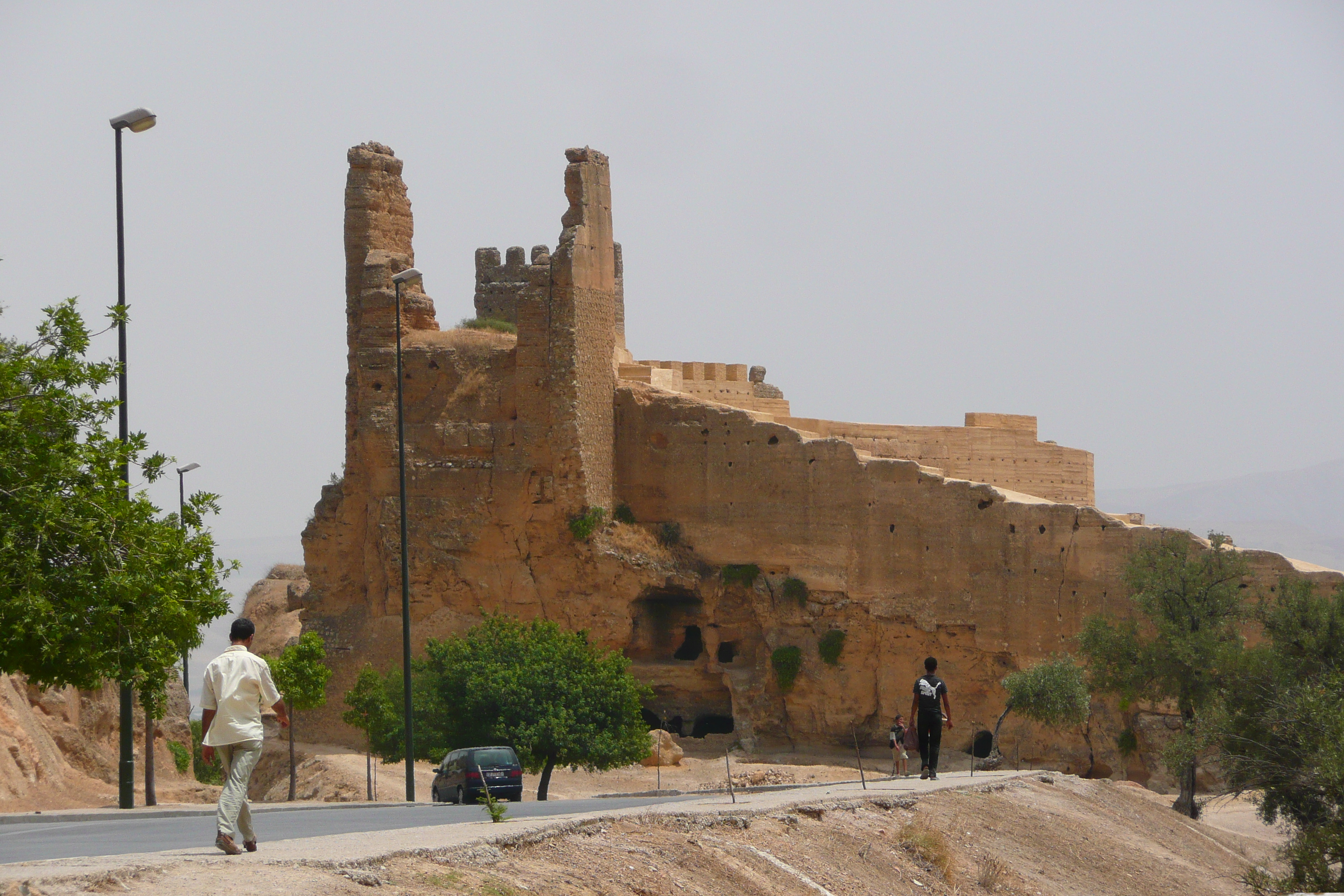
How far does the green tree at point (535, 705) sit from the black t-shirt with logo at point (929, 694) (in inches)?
473

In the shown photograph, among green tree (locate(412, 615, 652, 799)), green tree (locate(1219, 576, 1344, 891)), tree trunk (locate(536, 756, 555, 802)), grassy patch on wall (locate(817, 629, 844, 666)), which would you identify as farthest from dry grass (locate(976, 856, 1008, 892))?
grassy patch on wall (locate(817, 629, 844, 666))

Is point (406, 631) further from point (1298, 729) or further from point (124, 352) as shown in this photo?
point (1298, 729)

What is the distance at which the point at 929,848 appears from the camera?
15492mm

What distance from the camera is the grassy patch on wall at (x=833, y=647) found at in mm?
40500

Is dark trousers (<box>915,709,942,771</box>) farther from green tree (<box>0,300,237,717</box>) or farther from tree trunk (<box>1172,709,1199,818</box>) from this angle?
tree trunk (<box>1172,709,1199,818</box>)

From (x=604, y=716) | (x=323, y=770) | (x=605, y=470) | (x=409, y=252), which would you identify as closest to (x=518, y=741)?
(x=604, y=716)


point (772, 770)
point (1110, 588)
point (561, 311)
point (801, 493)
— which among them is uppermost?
point (561, 311)

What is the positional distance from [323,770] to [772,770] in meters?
10.0

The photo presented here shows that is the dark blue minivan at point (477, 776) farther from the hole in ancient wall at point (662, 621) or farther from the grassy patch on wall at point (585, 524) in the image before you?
the hole in ancient wall at point (662, 621)

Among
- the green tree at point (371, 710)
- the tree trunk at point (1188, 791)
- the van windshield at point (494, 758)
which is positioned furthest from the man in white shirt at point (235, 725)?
the tree trunk at point (1188, 791)

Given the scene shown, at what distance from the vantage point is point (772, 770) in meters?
37.2

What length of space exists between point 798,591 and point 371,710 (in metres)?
11.3

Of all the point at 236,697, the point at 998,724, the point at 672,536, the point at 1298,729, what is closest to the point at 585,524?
the point at 672,536

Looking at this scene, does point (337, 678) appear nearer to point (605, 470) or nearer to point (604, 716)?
point (605, 470)
